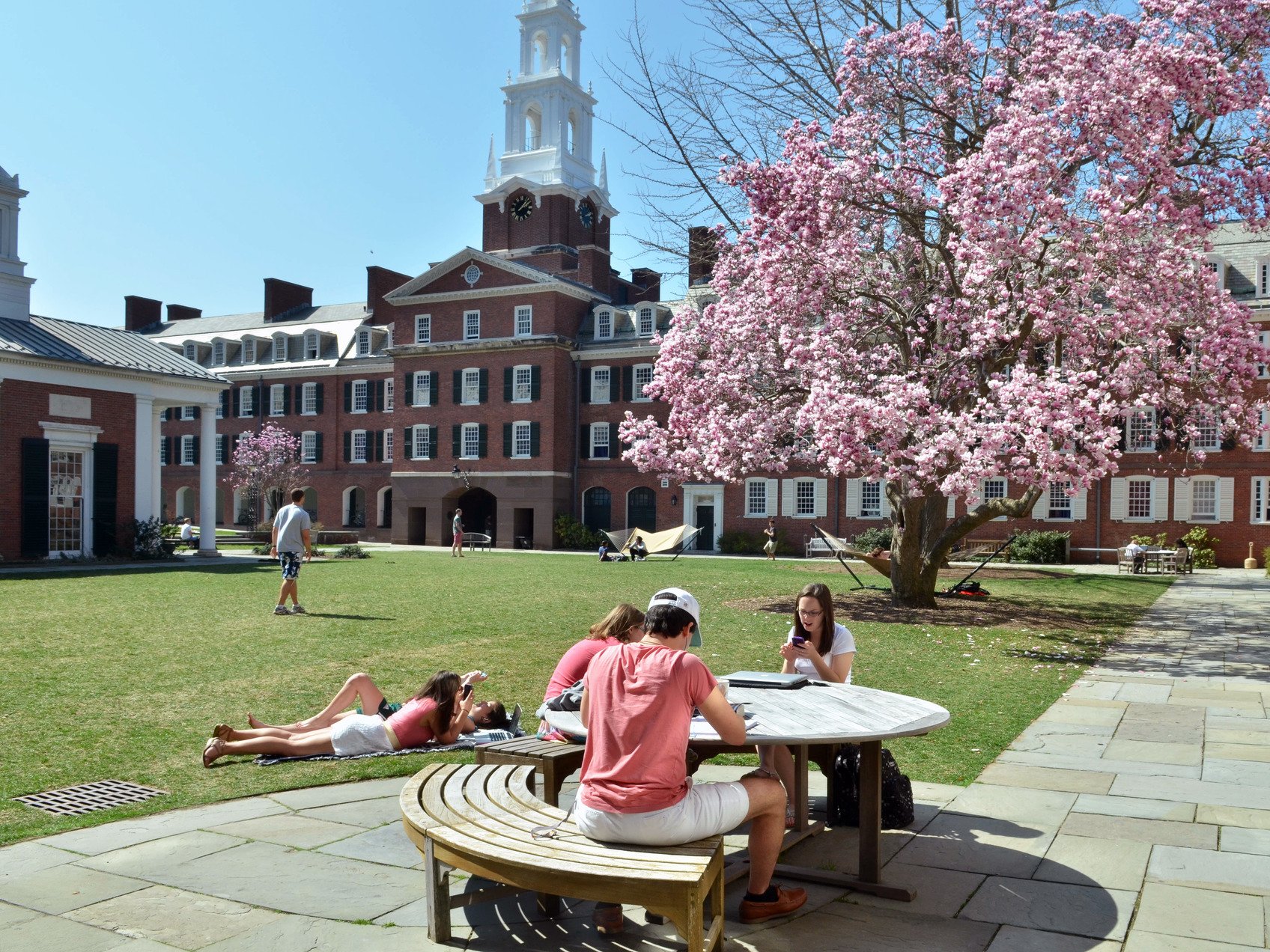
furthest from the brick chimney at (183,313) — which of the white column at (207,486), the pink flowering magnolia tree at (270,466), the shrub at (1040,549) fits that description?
the shrub at (1040,549)

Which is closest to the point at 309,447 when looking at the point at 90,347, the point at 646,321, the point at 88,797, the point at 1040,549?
the point at 646,321

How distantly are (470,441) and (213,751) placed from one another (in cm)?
4080

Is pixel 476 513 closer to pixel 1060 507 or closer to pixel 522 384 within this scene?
pixel 522 384

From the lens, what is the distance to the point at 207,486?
30.8 m

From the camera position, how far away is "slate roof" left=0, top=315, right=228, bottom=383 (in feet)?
87.9

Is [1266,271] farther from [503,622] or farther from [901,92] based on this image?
[503,622]

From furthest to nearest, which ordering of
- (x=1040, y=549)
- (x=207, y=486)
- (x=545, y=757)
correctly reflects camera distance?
(x=1040, y=549), (x=207, y=486), (x=545, y=757)

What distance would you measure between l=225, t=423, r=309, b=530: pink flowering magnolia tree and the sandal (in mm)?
44006

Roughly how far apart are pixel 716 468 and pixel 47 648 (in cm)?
1073

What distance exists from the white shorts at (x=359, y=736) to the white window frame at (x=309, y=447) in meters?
48.3

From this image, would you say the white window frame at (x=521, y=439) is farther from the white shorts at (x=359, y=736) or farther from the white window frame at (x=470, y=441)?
the white shorts at (x=359, y=736)

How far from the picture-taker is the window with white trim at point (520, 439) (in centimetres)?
4569

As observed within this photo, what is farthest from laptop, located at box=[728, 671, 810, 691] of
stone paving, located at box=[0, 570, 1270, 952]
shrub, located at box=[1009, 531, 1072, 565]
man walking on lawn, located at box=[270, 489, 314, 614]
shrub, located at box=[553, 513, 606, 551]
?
shrub, located at box=[553, 513, 606, 551]

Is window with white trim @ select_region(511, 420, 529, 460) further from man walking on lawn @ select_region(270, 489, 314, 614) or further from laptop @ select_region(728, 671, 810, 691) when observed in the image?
laptop @ select_region(728, 671, 810, 691)
